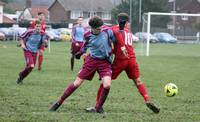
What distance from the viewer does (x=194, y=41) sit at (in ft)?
142

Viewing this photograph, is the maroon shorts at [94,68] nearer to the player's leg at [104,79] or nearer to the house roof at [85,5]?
the player's leg at [104,79]

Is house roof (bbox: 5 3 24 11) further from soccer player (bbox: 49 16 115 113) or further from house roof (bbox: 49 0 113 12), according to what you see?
soccer player (bbox: 49 16 115 113)

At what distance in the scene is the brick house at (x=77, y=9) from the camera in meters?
108

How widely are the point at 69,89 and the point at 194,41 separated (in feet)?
110

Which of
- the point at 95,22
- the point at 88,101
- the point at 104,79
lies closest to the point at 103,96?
the point at 104,79

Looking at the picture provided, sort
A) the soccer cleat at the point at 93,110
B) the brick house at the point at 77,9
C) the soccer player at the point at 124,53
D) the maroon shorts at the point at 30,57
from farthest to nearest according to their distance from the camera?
the brick house at the point at 77,9, the maroon shorts at the point at 30,57, the soccer player at the point at 124,53, the soccer cleat at the point at 93,110

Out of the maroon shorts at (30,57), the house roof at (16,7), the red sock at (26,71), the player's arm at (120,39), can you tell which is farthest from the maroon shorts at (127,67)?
the house roof at (16,7)

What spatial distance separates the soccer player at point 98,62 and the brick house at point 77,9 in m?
95.4

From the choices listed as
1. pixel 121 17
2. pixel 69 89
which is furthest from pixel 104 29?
pixel 69 89

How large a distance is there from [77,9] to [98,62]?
9853 centimetres

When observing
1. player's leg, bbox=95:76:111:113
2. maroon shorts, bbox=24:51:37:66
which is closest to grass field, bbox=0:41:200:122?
player's leg, bbox=95:76:111:113

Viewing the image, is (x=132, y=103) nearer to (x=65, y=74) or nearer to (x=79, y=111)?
(x=79, y=111)

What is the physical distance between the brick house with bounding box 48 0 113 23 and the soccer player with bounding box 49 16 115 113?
9542cm

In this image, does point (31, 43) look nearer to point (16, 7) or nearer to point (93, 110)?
point (93, 110)
